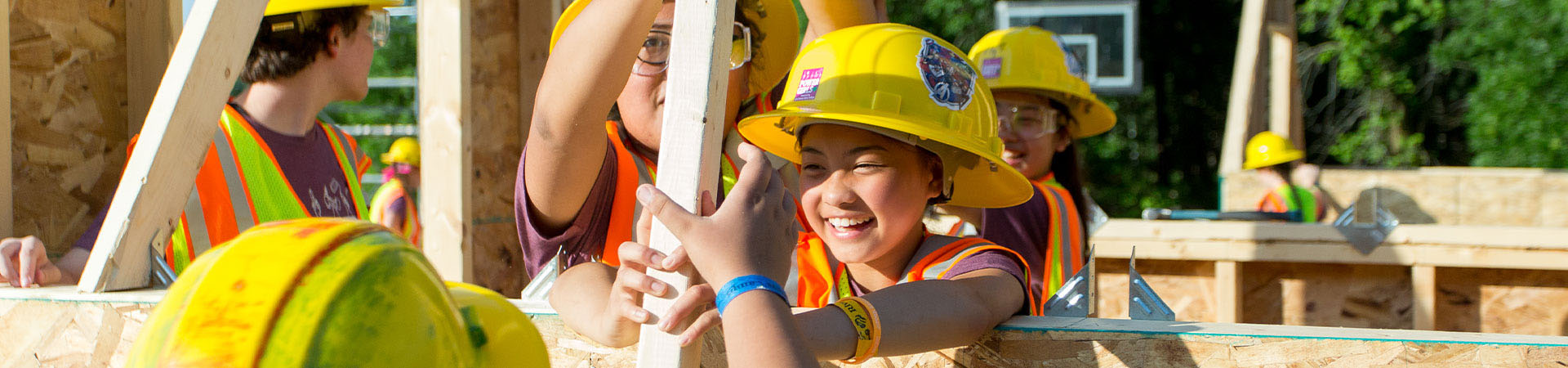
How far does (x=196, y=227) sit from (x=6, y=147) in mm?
535

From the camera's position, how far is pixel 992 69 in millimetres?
4527

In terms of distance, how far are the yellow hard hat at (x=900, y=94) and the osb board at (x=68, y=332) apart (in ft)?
4.10

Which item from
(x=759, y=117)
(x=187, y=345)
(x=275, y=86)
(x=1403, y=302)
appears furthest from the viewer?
(x=1403, y=302)

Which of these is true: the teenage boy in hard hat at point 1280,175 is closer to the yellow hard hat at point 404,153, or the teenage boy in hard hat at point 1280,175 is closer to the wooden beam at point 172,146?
the wooden beam at point 172,146

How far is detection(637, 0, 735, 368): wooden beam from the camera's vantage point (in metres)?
1.35

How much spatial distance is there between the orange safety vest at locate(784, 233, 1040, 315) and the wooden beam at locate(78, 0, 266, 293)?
1201 millimetres

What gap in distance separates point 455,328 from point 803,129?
1.54 meters

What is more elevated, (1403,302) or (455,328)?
(455,328)

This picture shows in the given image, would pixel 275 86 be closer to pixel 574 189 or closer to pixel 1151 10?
pixel 574 189

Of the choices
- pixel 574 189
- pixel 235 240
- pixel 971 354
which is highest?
pixel 235 240

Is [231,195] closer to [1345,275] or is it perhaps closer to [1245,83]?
[1345,275]

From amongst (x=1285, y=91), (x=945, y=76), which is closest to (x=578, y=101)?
(x=945, y=76)

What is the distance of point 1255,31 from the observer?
11.3 m

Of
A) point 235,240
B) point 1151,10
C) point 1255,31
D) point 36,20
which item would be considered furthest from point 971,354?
point 1151,10
